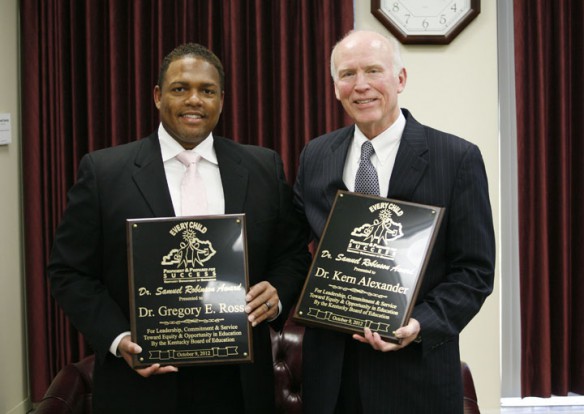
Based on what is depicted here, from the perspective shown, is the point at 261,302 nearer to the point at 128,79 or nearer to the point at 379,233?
the point at 379,233

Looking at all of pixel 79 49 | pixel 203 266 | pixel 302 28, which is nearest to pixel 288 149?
pixel 302 28

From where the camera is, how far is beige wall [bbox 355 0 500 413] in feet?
11.3

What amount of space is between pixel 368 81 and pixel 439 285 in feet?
1.93

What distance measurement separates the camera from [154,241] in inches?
70.5

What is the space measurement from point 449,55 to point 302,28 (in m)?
0.76

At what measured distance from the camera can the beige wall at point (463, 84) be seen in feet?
11.3

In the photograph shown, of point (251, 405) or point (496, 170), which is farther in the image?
point (496, 170)

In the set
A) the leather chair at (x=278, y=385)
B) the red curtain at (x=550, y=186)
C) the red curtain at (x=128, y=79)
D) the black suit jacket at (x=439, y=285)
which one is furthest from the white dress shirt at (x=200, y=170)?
the red curtain at (x=550, y=186)

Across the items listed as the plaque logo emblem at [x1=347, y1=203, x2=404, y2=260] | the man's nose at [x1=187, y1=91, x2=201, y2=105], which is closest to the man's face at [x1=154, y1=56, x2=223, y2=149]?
the man's nose at [x1=187, y1=91, x2=201, y2=105]

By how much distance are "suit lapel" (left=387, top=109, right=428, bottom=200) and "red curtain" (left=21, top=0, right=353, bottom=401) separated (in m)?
1.64

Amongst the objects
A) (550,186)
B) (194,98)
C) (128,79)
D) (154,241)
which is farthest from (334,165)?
(550,186)

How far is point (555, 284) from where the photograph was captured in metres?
3.66

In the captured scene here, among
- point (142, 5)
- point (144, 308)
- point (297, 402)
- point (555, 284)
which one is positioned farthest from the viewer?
point (555, 284)

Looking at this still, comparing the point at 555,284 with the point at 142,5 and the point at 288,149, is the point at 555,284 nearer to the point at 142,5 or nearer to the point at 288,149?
the point at 288,149
